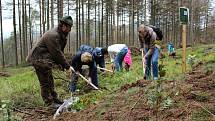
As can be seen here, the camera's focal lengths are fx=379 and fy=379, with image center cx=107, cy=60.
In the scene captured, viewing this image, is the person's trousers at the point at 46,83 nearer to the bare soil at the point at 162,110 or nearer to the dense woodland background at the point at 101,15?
the bare soil at the point at 162,110

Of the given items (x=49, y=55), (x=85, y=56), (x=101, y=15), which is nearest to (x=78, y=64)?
(x=85, y=56)

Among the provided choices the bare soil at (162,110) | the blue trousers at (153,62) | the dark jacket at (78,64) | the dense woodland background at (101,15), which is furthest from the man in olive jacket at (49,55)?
the dense woodland background at (101,15)

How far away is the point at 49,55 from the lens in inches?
275

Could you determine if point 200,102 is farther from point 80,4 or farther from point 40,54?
point 80,4

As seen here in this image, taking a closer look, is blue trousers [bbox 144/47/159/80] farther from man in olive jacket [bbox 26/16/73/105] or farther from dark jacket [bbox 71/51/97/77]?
man in olive jacket [bbox 26/16/73/105]

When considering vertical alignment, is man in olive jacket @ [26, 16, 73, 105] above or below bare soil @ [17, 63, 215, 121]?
above

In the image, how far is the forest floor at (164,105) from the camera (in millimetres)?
4418

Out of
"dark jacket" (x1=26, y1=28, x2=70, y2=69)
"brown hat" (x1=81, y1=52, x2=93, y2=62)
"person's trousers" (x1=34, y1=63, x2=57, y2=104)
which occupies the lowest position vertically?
"person's trousers" (x1=34, y1=63, x2=57, y2=104)

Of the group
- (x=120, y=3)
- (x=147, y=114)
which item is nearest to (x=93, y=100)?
(x=147, y=114)

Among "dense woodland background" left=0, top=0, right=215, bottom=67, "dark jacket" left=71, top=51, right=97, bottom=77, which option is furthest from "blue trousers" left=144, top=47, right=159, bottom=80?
"dense woodland background" left=0, top=0, right=215, bottom=67

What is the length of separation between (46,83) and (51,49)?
0.75 m

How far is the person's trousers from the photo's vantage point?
23.3 ft

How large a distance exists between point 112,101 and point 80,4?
34287 mm

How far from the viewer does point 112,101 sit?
236 inches
